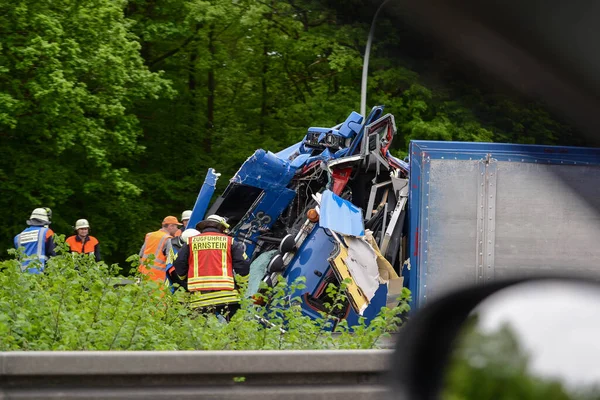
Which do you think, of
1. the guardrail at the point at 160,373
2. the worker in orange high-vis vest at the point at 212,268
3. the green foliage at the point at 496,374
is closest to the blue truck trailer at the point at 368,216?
the worker in orange high-vis vest at the point at 212,268

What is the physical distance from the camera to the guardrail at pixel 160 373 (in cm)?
500

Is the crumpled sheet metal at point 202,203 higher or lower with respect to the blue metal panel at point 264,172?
lower

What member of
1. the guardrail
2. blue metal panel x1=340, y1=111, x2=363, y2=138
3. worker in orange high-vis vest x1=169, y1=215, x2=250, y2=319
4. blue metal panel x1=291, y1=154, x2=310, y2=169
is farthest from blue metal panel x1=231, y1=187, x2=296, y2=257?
the guardrail

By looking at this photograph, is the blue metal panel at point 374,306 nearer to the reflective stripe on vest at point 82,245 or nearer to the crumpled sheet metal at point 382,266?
the crumpled sheet metal at point 382,266

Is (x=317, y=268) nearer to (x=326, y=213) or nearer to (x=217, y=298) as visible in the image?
(x=326, y=213)

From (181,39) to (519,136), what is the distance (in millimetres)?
28069

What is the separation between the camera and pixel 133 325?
22.6 feet

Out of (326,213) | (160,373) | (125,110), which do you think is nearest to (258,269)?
(326,213)

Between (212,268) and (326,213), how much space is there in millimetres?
1738

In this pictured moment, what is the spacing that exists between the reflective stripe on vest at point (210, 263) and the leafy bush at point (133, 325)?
1568mm

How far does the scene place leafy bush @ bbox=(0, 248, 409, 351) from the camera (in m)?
6.73

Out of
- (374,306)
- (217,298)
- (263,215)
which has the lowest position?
(374,306)

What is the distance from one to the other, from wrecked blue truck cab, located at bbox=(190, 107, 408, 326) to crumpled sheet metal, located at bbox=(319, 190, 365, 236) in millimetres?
11

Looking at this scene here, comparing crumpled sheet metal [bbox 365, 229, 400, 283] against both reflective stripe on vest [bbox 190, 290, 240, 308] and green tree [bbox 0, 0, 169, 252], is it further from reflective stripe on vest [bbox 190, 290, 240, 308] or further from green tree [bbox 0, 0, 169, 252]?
green tree [bbox 0, 0, 169, 252]
